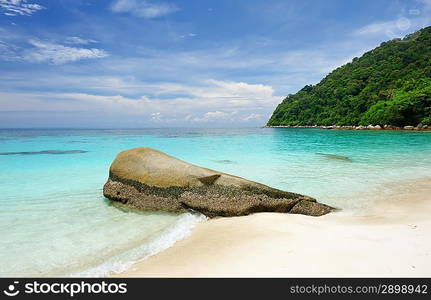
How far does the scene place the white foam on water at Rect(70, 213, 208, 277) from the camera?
140 inches

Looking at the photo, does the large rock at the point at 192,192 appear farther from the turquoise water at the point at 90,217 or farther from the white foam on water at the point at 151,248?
the white foam on water at the point at 151,248

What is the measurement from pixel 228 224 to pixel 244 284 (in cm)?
228

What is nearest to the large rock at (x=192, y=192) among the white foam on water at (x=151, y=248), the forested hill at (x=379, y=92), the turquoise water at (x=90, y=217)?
the turquoise water at (x=90, y=217)

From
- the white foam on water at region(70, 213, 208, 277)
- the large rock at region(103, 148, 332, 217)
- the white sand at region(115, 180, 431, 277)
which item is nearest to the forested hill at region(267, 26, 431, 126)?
the large rock at region(103, 148, 332, 217)

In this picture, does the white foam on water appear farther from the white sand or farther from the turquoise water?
the white sand

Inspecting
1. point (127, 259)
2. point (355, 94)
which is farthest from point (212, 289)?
point (355, 94)

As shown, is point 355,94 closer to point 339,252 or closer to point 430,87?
point 430,87

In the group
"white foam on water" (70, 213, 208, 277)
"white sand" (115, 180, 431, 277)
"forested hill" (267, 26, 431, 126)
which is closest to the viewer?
"white sand" (115, 180, 431, 277)

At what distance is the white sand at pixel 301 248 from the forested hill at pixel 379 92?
59654 mm

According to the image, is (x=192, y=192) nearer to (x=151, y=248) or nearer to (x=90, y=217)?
(x=151, y=248)

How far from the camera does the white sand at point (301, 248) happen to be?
121 inches

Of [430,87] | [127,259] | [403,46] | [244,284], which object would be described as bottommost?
[127,259]

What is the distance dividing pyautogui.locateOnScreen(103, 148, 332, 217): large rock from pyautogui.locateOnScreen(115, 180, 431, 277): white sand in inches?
15.1

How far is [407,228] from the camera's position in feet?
14.4
